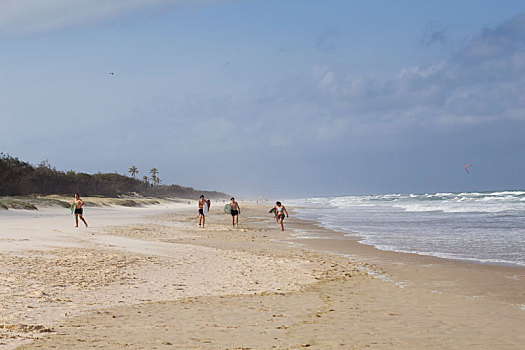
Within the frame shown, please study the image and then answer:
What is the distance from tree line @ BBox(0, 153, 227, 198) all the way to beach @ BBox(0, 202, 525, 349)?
46711mm

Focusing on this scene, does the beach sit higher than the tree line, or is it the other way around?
the tree line

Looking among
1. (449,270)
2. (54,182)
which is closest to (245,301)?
(449,270)

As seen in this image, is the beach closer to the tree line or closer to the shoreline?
the shoreline

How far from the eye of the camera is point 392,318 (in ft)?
24.5

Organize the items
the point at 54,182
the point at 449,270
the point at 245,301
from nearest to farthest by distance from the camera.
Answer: the point at 245,301, the point at 449,270, the point at 54,182

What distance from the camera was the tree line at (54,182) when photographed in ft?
186

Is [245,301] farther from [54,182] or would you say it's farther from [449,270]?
[54,182]

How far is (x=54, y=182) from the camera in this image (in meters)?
80.7

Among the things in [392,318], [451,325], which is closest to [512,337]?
[451,325]

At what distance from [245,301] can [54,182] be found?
7954 centimetres

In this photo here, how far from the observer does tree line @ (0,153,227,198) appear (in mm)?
56603

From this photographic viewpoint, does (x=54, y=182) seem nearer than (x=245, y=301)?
No

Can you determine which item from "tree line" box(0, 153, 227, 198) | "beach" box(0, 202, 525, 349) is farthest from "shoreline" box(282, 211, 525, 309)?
"tree line" box(0, 153, 227, 198)

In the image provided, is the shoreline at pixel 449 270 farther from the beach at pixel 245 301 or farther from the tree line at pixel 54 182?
the tree line at pixel 54 182
